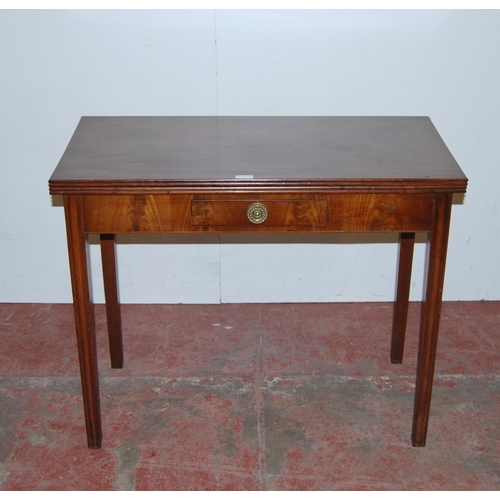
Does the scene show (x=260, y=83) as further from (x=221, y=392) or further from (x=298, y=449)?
(x=298, y=449)

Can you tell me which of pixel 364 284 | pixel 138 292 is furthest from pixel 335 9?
pixel 138 292

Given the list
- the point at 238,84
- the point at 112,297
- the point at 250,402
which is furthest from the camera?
the point at 238,84

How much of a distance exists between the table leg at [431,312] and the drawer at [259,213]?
32 centimetres

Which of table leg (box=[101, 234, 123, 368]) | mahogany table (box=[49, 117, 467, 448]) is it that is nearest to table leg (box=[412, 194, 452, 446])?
mahogany table (box=[49, 117, 467, 448])

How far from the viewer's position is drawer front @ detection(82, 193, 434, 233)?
211 centimetres

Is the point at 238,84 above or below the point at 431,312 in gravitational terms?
above

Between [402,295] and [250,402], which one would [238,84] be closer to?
[402,295]

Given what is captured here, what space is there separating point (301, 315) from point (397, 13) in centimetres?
126

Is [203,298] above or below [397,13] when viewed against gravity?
below

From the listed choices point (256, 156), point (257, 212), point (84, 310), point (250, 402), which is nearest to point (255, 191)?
point (257, 212)

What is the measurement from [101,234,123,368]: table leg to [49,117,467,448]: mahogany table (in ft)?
1.43

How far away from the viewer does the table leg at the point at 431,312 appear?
6.98ft

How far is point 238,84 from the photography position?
9.63ft

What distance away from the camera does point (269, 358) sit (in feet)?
9.61
